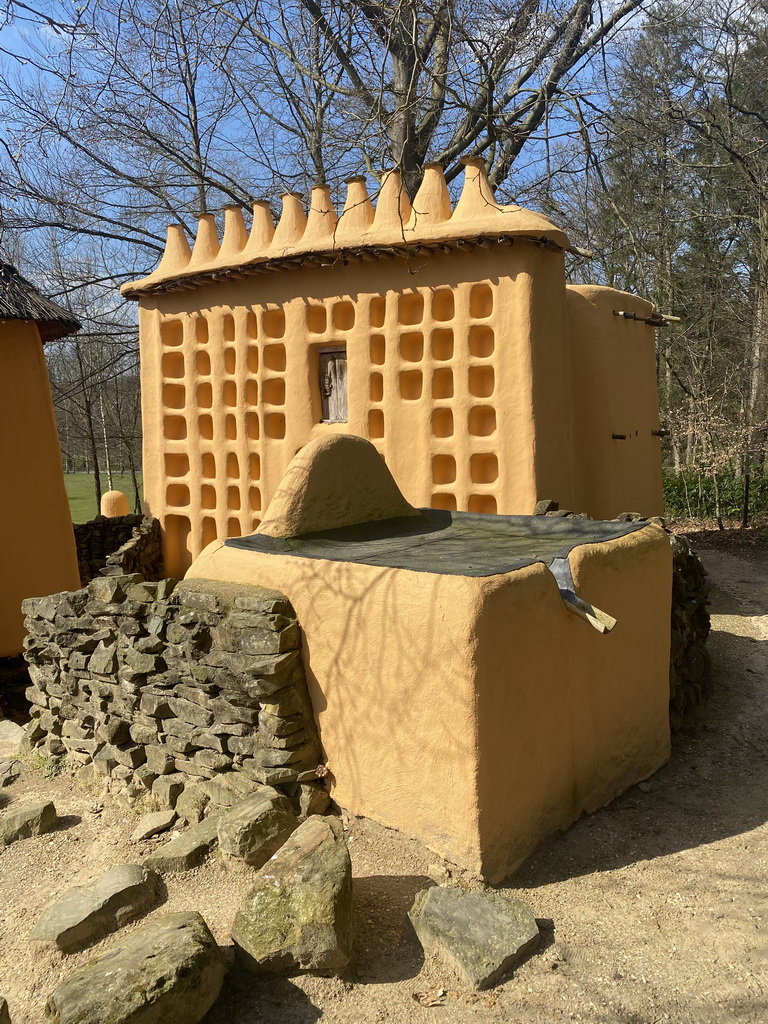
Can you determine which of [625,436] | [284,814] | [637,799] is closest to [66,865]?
[284,814]

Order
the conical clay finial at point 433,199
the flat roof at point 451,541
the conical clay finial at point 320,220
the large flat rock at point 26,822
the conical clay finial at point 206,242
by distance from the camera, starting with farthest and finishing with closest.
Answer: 1. the conical clay finial at point 206,242
2. the conical clay finial at point 320,220
3. the conical clay finial at point 433,199
4. the large flat rock at point 26,822
5. the flat roof at point 451,541

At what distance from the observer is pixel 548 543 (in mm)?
5219

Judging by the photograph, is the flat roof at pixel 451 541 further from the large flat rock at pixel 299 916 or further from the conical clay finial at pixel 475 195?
the conical clay finial at pixel 475 195

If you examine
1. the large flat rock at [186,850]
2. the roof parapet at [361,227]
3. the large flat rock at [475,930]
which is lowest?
the large flat rock at [186,850]

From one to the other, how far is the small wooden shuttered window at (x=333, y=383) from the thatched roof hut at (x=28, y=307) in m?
2.66

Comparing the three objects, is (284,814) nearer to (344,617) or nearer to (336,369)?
(344,617)

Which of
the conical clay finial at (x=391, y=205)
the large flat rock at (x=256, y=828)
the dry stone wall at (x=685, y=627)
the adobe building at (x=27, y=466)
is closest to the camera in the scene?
the large flat rock at (x=256, y=828)

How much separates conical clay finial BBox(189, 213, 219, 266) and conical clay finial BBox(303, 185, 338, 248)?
1473mm

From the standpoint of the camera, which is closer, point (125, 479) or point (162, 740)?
point (162, 740)

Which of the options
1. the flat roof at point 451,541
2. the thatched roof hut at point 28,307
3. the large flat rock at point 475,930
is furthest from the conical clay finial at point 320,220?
the large flat rock at point 475,930

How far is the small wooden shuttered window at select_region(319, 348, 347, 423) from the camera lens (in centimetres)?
863

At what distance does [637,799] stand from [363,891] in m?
1.95

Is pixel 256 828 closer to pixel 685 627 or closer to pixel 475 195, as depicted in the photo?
pixel 685 627

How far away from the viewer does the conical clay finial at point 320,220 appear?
8.42 m
